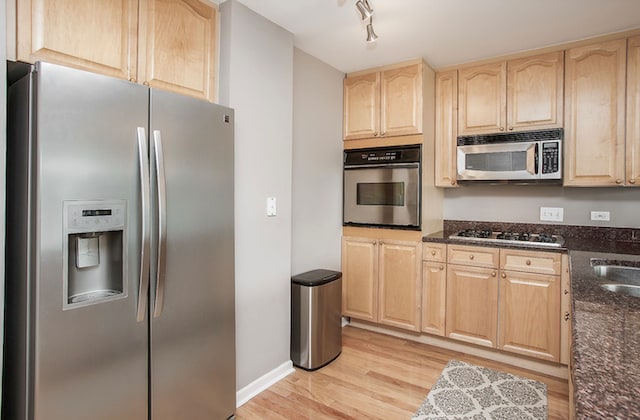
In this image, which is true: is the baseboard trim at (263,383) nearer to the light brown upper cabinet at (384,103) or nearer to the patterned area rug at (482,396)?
the patterned area rug at (482,396)

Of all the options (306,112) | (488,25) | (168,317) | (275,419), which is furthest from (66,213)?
(488,25)

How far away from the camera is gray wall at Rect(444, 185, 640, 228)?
2801 millimetres

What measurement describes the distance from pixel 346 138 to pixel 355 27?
1114 millimetres

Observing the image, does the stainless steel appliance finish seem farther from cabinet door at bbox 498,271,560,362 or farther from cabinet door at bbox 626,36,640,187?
cabinet door at bbox 626,36,640,187

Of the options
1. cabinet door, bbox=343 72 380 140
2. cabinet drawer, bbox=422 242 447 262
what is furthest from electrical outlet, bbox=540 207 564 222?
cabinet door, bbox=343 72 380 140

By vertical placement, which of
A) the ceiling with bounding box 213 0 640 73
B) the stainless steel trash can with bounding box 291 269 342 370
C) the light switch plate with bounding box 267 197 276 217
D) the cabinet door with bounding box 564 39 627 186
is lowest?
the stainless steel trash can with bounding box 291 269 342 370

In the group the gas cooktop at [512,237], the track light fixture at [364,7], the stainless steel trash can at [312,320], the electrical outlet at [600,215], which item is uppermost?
the track light fixture at [364,7]

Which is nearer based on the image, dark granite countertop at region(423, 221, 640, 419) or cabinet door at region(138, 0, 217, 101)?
dark granite countertop at region(423, 221, 640, 419)

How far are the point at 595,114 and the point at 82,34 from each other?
319cm

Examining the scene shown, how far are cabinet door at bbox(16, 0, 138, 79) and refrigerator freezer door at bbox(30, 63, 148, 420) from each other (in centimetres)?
23

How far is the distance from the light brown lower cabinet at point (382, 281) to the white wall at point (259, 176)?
97cm

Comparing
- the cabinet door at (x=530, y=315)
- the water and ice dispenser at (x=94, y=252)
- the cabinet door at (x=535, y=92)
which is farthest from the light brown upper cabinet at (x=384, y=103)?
the water and ice dispenser at (x=94, y=252)

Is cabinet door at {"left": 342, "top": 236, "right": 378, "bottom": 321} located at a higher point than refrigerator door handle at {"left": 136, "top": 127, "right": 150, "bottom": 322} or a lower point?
lower

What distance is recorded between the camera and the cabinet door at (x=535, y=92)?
2.77 metres
